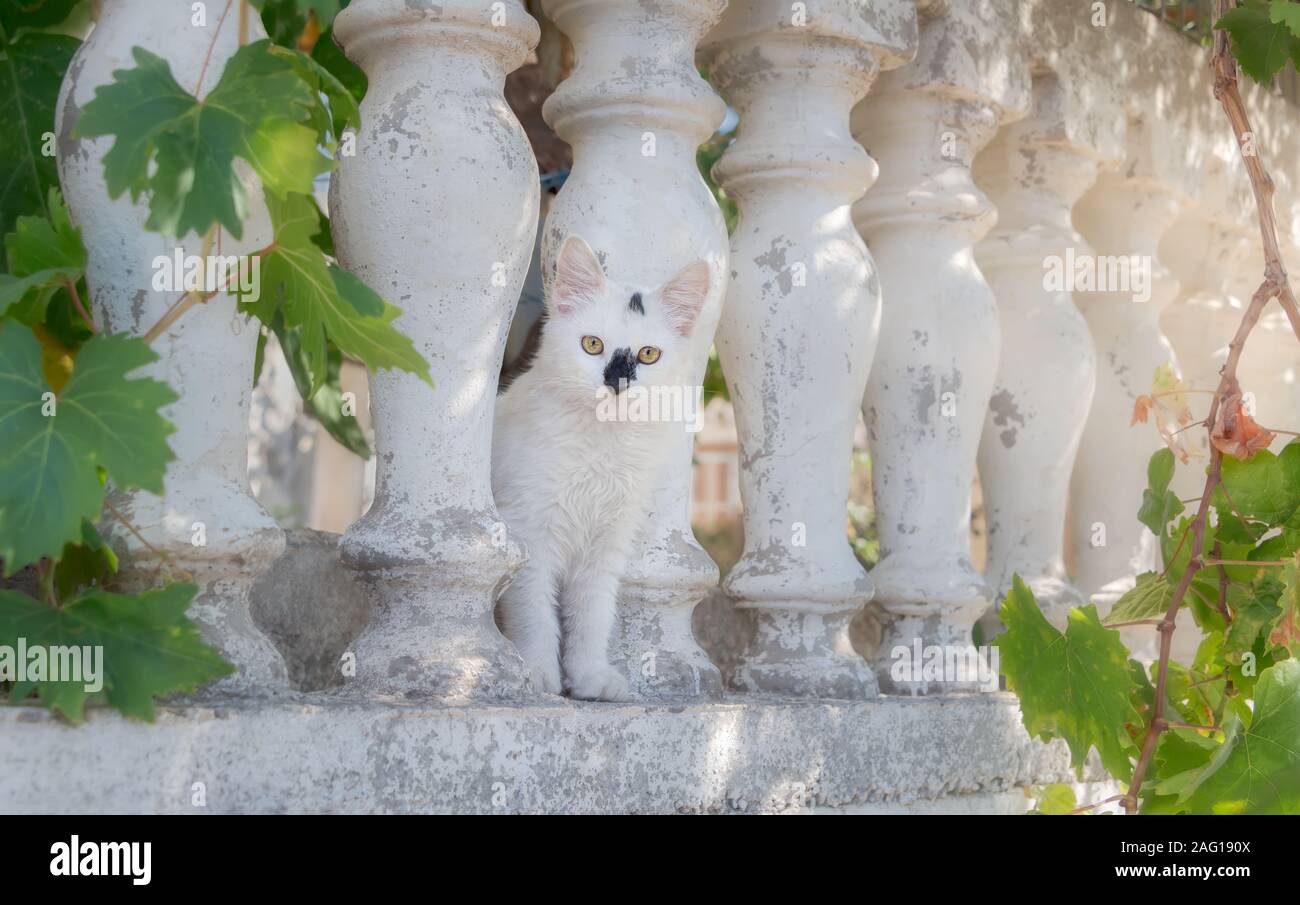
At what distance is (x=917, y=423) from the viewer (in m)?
2.94

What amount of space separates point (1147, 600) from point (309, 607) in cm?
160

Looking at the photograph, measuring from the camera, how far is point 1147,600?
266cm

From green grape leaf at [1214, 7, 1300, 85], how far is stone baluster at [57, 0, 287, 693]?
1.91m

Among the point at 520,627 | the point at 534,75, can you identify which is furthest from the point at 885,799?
the point at 534,75

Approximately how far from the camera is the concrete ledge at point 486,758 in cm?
167

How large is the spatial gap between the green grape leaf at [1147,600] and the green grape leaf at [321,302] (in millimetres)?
1485

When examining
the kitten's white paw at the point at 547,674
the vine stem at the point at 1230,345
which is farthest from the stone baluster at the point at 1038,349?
the kitten's white paw at the point at 547,674

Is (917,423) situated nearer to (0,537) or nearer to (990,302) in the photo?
(990,302)

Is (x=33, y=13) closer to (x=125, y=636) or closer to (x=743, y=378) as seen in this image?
(x=125, y=636)

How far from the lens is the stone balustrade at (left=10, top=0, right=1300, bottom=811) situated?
1.94 meters

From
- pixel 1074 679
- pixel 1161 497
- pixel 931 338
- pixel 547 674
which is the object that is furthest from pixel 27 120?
pixel 1161 497

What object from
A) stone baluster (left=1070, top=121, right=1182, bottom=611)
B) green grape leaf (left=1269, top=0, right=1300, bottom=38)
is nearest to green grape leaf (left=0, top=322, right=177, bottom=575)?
green grape leaf (left=1269, top=0, right=1300, bottom=38)

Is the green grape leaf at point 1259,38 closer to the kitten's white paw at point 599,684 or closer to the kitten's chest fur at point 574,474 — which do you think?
the kitten's chest fur at point 574,474

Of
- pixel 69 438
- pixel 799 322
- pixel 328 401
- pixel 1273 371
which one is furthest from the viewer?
pixel 1273 371
